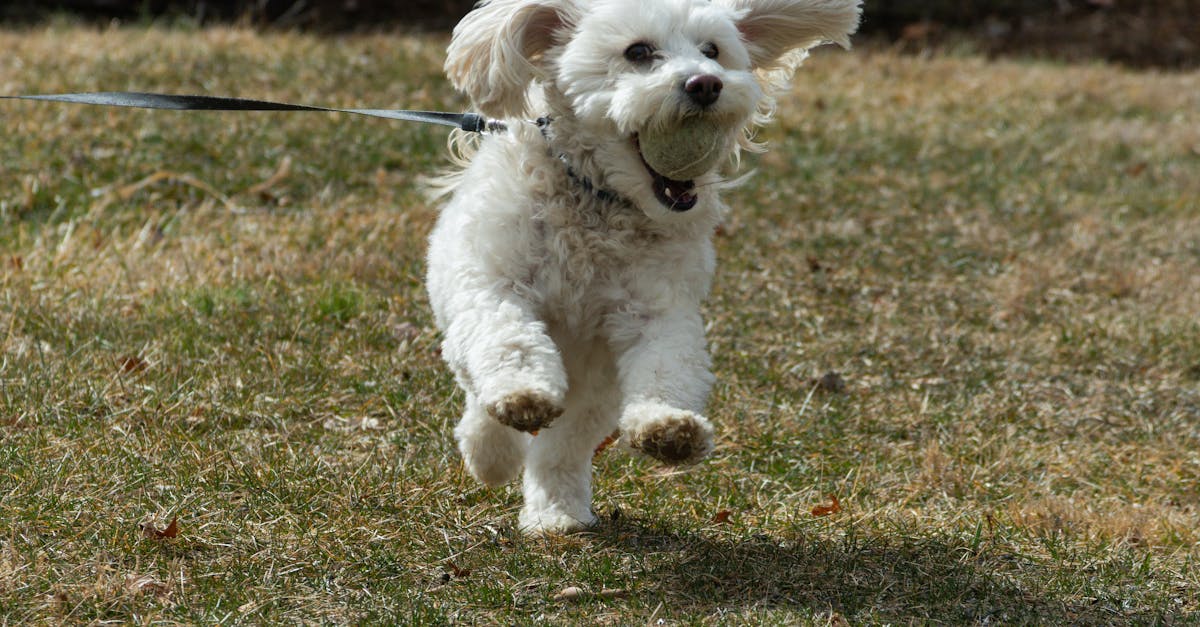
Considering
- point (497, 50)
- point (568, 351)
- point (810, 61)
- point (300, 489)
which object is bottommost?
point (810, 61)

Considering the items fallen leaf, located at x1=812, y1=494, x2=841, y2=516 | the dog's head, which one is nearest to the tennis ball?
the dog's head

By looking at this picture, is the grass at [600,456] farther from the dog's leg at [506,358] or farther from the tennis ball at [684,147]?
the tennis ball at [684,147]

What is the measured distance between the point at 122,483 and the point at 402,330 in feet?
5.63

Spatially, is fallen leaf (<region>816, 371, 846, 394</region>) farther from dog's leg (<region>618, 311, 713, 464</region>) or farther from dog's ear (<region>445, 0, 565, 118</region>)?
dog's ear (<region>445, 0, 565, 118</region>)

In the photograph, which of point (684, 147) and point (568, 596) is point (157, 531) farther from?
point (684, 147)

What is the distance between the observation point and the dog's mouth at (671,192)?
3.62 metres

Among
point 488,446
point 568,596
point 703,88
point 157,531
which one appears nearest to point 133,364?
point 157,531

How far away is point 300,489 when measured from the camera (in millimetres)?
3980

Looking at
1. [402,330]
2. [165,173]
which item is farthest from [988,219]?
[165,173]

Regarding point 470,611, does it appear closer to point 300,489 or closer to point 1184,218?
point 300,489

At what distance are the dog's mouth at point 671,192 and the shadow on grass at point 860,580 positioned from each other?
0.93 metres

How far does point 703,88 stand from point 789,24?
0.76 m

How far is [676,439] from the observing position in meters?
3.14

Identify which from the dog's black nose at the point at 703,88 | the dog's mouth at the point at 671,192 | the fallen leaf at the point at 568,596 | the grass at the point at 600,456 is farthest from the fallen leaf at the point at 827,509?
the dog's black nose at the point at 703,88
